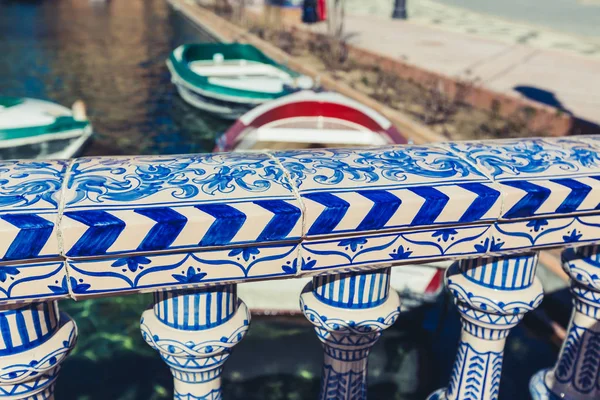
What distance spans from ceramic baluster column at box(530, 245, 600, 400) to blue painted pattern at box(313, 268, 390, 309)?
2.04 feet

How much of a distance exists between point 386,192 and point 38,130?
8.92m

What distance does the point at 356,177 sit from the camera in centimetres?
133

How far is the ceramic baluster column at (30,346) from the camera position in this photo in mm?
1189

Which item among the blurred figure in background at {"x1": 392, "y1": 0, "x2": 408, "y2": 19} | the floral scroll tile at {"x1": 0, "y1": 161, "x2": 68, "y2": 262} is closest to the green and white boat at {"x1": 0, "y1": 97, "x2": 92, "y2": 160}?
the floral scroll tile at {"x1": 0, "y1": 161, "x2": 68, "y2": 262}

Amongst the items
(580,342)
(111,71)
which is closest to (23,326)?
(580,342)

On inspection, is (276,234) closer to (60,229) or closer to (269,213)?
(269,213)

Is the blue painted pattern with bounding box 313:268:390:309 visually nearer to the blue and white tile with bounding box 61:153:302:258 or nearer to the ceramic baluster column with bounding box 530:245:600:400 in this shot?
the blue and white tile with bounding box 61:153:302:258

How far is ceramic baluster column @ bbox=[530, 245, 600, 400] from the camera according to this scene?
1.68 metres

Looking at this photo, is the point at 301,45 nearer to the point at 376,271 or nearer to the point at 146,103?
the point at 146,103

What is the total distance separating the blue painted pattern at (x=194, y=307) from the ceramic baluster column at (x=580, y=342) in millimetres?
A: 979

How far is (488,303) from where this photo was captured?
4.95ft

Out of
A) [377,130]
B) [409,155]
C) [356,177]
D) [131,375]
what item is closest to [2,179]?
[356,177]

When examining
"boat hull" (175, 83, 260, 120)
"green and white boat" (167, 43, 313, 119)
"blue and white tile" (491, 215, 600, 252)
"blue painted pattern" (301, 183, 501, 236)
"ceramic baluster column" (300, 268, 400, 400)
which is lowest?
"boat hull" (175, 83, 260, 120)

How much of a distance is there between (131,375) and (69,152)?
5.82m
